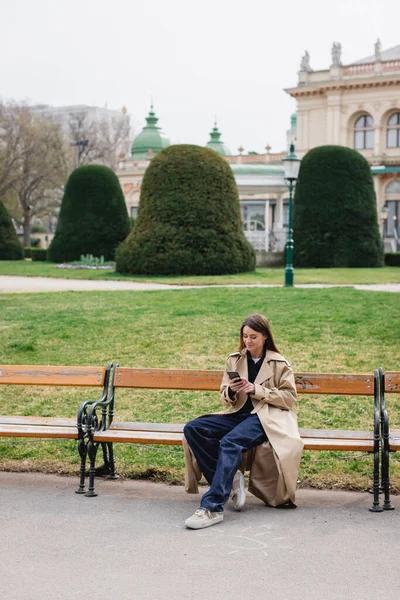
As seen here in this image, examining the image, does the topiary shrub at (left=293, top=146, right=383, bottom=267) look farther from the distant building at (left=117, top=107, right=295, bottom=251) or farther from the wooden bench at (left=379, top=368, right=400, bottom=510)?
the wooden bench at (left=379, top=368, right=400, bottom=510)

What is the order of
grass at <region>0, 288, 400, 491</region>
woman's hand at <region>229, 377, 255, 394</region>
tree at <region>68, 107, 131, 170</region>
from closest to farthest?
woman's hand at <region>229, 377, 255, 394</region>
grass at <region>0, 288, 400, 491</region>
tree at <region>68, 107, 131, 170</region>

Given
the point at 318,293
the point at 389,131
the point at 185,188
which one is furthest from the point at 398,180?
the point at 318,293

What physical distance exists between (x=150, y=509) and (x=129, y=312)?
7.00m

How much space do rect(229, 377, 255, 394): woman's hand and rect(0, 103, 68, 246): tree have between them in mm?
44764

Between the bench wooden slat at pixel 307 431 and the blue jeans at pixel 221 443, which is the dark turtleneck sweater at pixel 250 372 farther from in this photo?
the bench wooden slat at pixel 307 431

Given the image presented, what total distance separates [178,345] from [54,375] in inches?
153

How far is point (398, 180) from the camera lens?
52.5 metres

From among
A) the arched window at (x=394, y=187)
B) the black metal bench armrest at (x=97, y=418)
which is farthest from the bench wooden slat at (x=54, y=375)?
the arched window at (x=394, y=187)

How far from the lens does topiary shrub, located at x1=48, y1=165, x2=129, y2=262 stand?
30.4 m

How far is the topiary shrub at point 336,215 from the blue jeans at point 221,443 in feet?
74.9

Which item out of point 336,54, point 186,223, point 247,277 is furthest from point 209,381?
point 336,54

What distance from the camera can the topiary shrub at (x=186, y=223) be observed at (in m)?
22.4

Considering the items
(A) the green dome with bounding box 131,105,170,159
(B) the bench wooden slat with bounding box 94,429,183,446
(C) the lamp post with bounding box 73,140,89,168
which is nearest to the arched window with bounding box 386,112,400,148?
(A) the green dome with bounding box 131,105,170,159

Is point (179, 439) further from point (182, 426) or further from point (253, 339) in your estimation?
point (253, 339)
